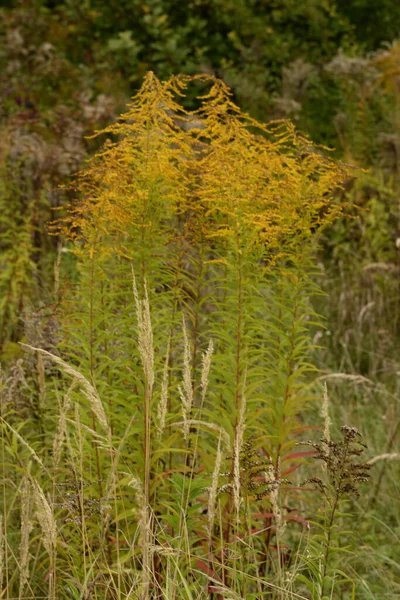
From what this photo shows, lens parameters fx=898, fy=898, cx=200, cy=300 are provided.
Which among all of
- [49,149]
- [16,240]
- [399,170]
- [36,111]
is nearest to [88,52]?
[36,111]

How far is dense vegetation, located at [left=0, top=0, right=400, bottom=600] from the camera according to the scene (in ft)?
8.87

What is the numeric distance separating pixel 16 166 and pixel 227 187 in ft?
11.4

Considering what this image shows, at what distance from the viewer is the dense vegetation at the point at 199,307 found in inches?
106

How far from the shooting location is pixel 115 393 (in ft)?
10.5

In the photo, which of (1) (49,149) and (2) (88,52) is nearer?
(1) (49,149)

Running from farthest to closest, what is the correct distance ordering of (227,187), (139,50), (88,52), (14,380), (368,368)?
(88,52) < (139,50) < (368,368) < (14,380) < (227,187)

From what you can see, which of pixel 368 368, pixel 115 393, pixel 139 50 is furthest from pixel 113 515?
pixel 139 50

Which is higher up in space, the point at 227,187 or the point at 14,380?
the point at 227,187

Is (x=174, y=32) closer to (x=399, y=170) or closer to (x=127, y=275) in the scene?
(x=399, y=170)

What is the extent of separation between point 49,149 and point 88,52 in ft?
14.3

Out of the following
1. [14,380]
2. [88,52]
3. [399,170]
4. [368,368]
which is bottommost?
[368,368]

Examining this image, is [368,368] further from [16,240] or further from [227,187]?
[227,187]

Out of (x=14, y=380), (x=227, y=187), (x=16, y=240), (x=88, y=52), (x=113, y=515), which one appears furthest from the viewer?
(x=88, y=52)

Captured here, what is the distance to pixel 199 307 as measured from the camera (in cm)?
344
